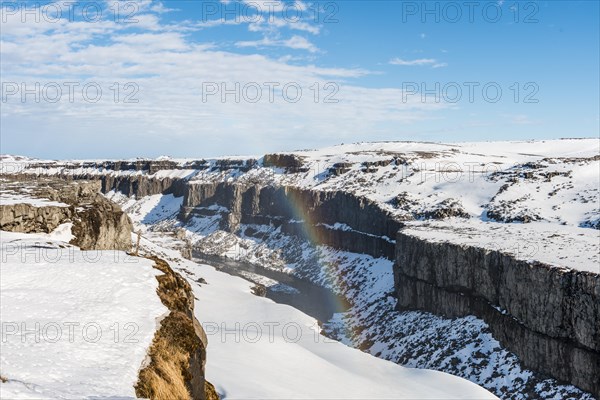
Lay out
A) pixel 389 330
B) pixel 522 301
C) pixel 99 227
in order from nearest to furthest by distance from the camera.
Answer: pixel 99 227, pixel 522 301, pixel 389 330

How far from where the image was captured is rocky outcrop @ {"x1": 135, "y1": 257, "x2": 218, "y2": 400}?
12.8 meters

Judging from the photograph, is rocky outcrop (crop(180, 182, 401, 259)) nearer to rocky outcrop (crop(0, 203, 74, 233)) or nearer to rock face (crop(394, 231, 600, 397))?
rock face (crop(394, 231, 600, 397))

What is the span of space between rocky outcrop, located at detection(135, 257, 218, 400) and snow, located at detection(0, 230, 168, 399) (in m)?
0.30

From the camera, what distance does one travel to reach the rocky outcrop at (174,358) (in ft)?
42.0

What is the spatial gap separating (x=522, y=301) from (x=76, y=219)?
151 ft

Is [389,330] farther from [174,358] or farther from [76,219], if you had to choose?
[174,358]

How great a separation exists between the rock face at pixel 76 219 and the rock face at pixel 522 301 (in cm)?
4195

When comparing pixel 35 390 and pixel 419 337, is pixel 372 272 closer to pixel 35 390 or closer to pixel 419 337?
pixel 419 337

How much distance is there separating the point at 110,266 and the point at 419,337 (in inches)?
2226

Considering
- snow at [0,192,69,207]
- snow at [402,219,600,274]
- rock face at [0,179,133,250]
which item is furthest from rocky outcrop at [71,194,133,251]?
snow at [402,219,600,274]

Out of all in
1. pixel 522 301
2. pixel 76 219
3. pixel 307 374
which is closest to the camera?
pixel 307 374

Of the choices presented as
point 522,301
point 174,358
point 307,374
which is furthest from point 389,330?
point 174,358

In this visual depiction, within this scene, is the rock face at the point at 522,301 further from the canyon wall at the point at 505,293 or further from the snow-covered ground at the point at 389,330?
the snow-covered ground at the point at 389,330

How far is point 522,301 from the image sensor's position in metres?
54.3
